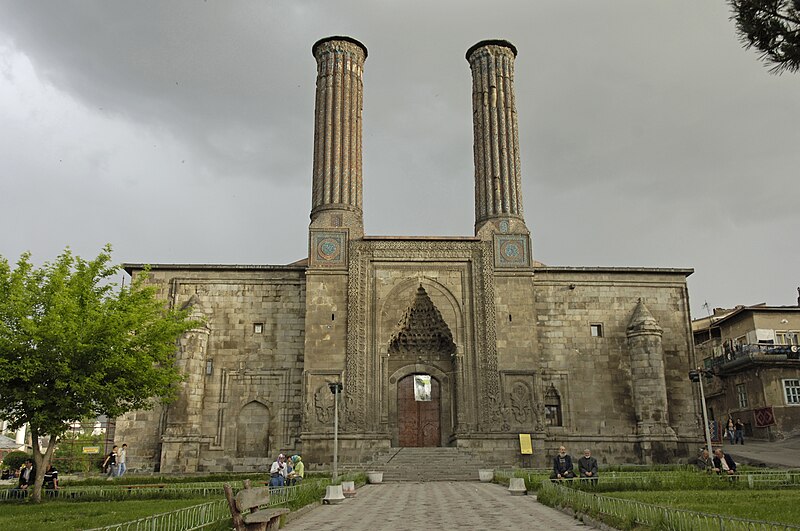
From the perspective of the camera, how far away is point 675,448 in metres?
24.3

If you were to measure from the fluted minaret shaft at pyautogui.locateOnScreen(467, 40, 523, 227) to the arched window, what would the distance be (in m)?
6.90

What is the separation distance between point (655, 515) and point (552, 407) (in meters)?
17.9

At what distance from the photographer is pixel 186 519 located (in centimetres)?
930

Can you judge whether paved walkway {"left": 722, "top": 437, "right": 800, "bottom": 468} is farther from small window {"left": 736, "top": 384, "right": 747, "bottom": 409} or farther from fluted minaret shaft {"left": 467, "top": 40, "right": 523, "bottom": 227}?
fluted minaret shaft {"left": 467, "top": 40, "right": 523, "bottom": 227}

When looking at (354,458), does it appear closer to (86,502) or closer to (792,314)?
(86,502)

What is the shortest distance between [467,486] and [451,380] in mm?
7810

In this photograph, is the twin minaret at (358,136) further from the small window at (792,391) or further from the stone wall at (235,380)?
the small window at (792,391)

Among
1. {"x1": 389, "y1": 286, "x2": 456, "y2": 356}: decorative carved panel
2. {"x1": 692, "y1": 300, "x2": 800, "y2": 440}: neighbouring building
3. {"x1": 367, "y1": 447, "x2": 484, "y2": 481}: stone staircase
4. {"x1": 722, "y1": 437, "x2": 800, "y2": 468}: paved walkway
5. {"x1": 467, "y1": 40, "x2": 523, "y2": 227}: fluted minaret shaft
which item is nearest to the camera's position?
{"x1": 367, "y1": 447, "x2": 484, "y2": 481}: stone staircase

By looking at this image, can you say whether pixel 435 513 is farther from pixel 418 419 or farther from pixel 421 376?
pixel 421 376

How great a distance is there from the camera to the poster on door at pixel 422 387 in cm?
2603

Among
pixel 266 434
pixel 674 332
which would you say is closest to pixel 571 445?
pixel 674 332

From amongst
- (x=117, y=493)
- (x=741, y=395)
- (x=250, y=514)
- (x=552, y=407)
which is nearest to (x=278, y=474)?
(x=117, y=493)

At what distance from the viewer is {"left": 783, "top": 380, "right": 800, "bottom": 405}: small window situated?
97.7 ft

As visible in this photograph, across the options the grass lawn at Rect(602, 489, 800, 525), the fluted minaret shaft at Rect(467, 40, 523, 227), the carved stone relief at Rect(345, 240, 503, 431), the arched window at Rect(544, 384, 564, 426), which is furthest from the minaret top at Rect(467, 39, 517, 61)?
the grass lawn at Rect(602, 489, 800, 525)
